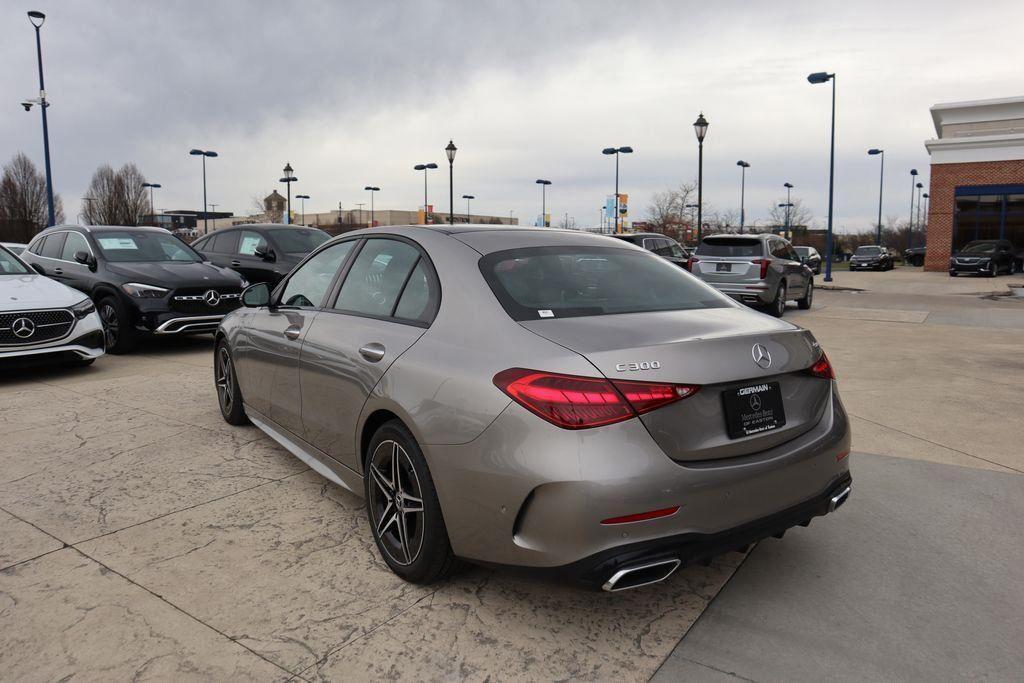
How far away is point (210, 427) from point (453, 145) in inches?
1263

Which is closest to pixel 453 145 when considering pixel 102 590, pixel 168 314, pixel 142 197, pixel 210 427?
pixel 168 314

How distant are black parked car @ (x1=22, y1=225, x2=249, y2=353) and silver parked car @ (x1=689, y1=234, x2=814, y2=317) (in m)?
8.83

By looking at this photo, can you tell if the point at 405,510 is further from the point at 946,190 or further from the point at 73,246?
the point at 946,190

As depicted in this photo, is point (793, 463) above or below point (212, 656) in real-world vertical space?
above

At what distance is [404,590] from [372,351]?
104cm

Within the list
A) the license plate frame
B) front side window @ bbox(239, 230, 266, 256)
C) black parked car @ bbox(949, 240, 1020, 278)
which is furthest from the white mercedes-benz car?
black parked car @ bbox(949, 240, 1020, 278)

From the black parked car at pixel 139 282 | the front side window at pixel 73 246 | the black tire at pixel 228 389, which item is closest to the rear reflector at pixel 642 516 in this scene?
the black tire at pixel 228 389

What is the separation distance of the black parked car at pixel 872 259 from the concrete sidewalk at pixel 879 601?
3996cm

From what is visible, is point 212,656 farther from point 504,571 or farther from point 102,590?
point 504,571

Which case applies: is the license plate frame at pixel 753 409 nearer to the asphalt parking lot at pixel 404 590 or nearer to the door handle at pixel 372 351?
the asphalt parking lot at pixel 404 590

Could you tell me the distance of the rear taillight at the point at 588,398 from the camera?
2469 millimetres

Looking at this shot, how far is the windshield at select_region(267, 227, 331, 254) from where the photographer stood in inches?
494

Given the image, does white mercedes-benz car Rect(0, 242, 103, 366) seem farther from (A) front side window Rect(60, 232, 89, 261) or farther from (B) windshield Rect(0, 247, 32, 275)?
(A) front side window Rect(60, 232, 89, 261)

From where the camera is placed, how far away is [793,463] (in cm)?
283
